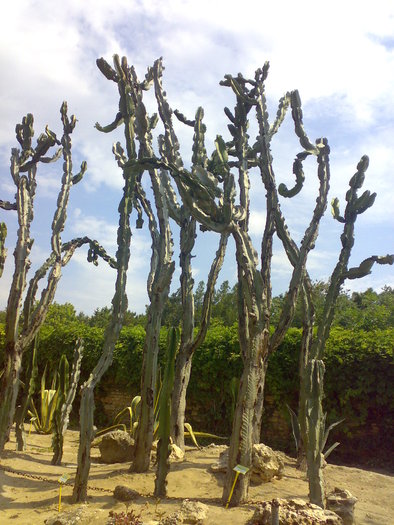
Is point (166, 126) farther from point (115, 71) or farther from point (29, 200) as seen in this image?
point (29, 200)

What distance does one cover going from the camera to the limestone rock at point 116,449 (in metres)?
5.75

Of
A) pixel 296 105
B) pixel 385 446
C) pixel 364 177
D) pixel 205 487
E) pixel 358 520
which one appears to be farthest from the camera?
pixel 385 446

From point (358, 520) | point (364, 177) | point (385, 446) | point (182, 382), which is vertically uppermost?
point (364, 177)

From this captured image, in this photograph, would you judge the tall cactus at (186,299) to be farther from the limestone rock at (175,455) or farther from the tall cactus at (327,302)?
the tall cactus at (327,302)

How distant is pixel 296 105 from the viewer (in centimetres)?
622

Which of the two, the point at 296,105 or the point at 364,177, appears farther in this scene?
the point at 296,105

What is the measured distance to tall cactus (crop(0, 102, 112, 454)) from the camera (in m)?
6.17

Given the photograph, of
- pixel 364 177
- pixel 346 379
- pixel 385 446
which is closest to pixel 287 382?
pixel 346 379

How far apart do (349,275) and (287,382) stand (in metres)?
3.11

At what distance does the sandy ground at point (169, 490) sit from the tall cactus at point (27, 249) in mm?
956

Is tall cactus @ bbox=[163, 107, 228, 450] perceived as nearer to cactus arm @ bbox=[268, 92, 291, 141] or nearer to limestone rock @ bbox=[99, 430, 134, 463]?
limestone rock @ bbox=[99, 430, 134, 463]

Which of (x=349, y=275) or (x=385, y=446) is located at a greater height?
(x=349, y=275)

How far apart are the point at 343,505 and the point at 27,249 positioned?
4.95 metres

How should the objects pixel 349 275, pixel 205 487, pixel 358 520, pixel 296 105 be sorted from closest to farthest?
pixel 358 520 < pixel 205 487 < pixel 349 275 < pixel 296 105
